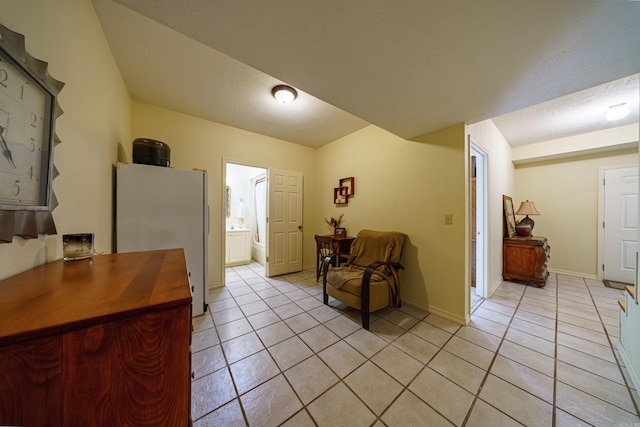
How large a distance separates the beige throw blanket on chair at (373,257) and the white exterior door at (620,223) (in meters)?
3.79

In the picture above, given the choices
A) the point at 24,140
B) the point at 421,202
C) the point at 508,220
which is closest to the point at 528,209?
the point at 508,220

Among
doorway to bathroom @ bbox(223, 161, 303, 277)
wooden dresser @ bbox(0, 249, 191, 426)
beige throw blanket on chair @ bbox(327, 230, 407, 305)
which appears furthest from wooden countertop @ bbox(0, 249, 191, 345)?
doorway to bathroom @ bbox(223, 161, 303, 277)

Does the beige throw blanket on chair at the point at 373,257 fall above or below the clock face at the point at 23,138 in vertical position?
below

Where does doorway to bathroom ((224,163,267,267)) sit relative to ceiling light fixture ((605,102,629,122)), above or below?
below

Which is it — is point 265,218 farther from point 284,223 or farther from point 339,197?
point 339,197

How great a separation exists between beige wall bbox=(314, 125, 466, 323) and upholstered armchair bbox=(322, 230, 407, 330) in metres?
0.25

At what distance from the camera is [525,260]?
3217mm

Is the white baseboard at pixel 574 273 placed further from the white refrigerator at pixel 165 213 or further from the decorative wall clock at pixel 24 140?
the decorative wall clock at pixel 24 140

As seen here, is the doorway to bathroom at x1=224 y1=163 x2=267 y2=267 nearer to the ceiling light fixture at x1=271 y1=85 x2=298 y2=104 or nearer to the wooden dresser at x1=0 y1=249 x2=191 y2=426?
the ceiling light fixture at x1=271 y1=85 x2=298 y2=104

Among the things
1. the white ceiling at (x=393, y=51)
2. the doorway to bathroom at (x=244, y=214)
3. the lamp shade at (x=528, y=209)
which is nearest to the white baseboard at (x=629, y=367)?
the white ceiling at (x=393, y=51)

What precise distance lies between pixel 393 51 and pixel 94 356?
1.81 metres

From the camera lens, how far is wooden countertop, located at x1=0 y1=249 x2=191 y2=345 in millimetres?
417

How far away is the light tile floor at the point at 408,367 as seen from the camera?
3.91ft

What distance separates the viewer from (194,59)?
6.01ft
